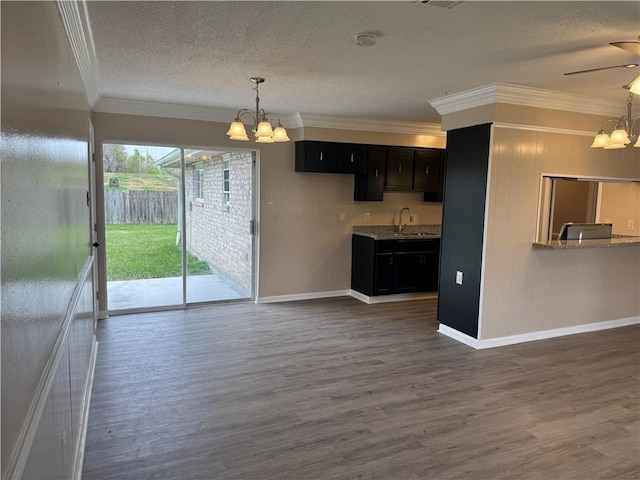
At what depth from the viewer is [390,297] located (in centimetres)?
617

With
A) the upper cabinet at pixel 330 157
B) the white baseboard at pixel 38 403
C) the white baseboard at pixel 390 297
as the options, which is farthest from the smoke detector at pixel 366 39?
the white baseboard at pixel 390 297

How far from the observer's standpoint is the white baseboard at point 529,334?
442 cm

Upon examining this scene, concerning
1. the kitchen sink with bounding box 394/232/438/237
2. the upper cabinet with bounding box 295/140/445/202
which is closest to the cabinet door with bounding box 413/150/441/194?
the upper cabinet with bounding box 295/140/445/202

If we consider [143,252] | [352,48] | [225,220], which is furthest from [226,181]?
[352,48]

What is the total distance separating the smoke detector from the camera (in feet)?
9.04

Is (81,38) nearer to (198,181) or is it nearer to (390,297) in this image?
(198,181)

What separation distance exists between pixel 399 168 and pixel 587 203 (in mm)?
2413

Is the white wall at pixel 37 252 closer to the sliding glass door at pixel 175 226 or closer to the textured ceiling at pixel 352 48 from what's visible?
the textured ceiling at pixel 352 48

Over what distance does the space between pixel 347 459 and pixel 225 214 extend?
13.5 feet

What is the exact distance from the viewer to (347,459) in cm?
Answer: 251

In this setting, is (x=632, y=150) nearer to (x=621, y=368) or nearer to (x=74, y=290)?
(x=621, y=368)

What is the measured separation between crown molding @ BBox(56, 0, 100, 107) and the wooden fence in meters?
1.51

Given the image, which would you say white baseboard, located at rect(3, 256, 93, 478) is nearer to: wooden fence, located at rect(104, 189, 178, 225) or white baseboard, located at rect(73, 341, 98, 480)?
white baseboard, located at rect(73, 341, 98, 480)

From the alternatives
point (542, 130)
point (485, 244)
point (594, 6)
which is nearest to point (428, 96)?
point (542, 130)
